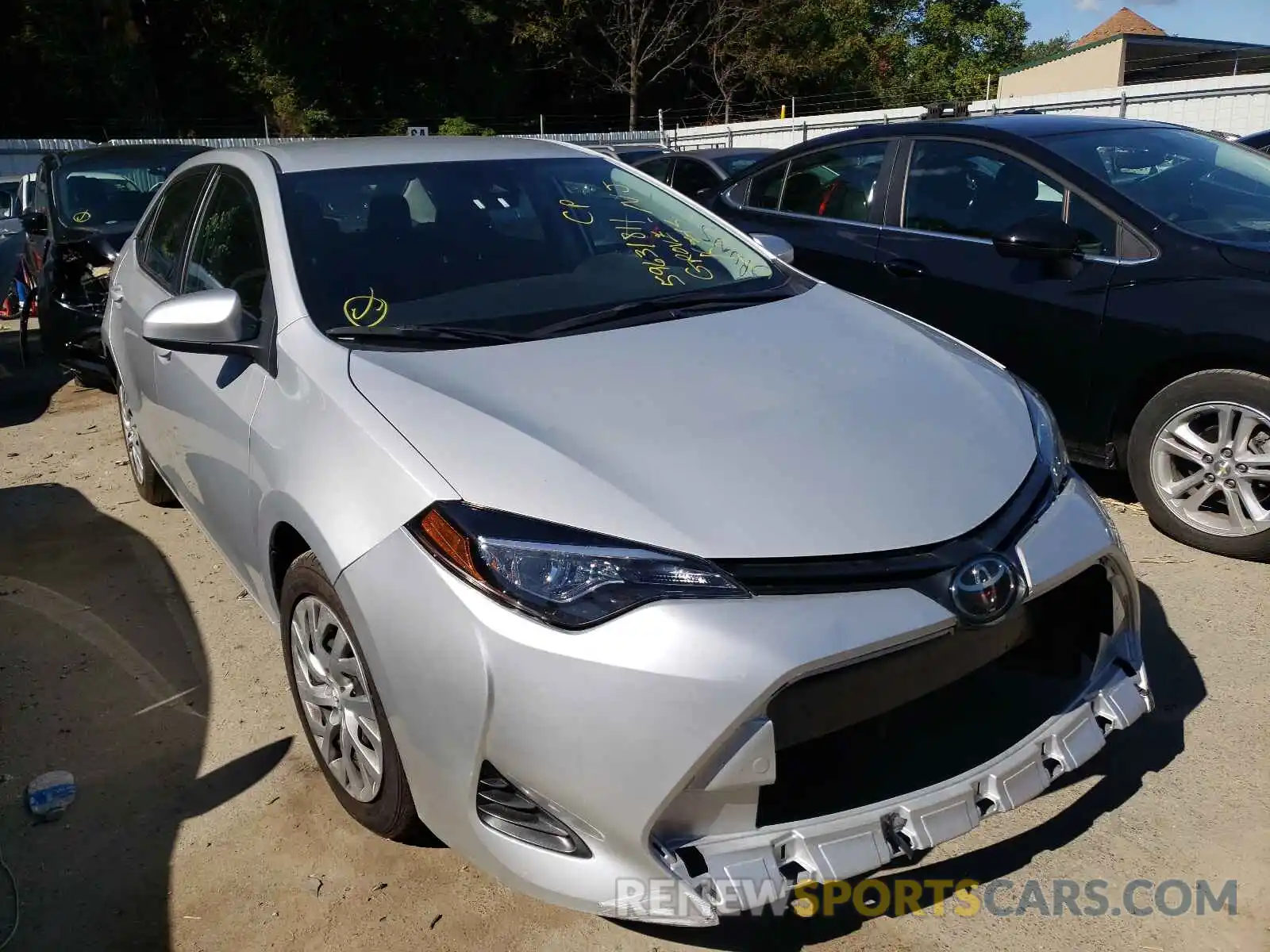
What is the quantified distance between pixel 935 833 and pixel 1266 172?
397 cm

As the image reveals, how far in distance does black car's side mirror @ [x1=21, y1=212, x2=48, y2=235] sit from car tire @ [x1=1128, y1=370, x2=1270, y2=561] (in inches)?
289

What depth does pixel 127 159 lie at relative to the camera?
798 centimetres

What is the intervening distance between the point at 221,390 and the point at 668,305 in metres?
1.27

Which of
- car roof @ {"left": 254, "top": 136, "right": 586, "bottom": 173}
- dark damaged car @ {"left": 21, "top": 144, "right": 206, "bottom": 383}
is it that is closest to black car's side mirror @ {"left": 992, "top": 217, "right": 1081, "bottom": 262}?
car roof @ {"left": 254, "top": 136, "right": 586, "bottom": 173}

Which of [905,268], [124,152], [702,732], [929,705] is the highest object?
[124,152]

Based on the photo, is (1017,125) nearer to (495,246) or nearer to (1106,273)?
(1106,273)

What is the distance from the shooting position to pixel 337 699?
96.2 inches

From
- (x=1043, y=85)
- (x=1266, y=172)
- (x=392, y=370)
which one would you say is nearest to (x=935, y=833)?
(x=392, y=370)

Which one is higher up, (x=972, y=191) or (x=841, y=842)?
(x=972, y=191)

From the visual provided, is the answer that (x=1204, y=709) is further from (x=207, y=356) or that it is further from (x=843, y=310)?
(x=207, y=356)

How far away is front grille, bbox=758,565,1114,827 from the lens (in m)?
1.95

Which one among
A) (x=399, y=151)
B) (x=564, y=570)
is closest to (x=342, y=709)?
(x=564, y=570)

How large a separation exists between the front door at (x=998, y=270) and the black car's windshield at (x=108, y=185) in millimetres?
5505

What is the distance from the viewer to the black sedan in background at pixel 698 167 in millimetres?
10047
